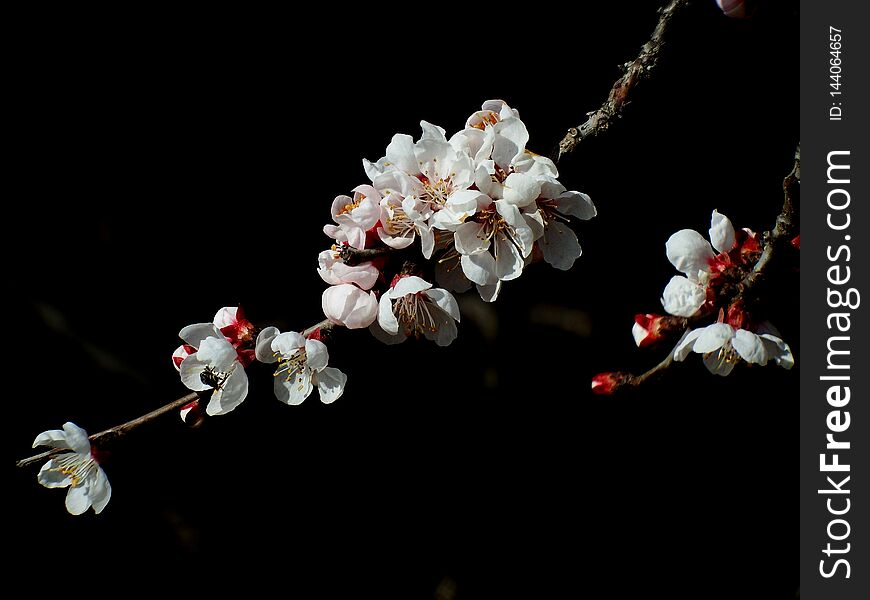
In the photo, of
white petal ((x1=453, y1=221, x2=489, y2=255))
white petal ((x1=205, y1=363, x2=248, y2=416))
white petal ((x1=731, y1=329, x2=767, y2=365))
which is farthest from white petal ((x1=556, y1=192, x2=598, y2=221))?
white petal ((x1=205, y1=363, x2=248, y2=416))

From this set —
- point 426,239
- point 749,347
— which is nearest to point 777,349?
point 749,347

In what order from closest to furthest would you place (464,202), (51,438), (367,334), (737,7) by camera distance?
(464,202), (51,438), (737,7), (367,334)

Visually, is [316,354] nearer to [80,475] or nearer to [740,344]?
[80,475]

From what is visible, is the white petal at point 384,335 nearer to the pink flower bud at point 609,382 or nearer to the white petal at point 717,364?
the pink flower bud at point 609,382

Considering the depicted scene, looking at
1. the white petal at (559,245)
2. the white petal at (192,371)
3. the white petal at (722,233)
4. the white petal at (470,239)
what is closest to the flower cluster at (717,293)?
the white petal at (722,233)

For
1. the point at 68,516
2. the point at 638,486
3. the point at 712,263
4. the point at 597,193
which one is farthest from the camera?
the point at 638,486

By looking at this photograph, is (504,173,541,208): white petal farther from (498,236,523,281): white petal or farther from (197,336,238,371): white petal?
(197,336,238,371): white petal

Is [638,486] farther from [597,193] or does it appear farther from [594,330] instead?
[597,193]

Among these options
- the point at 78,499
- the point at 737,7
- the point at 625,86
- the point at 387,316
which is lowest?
the point at 78,499
